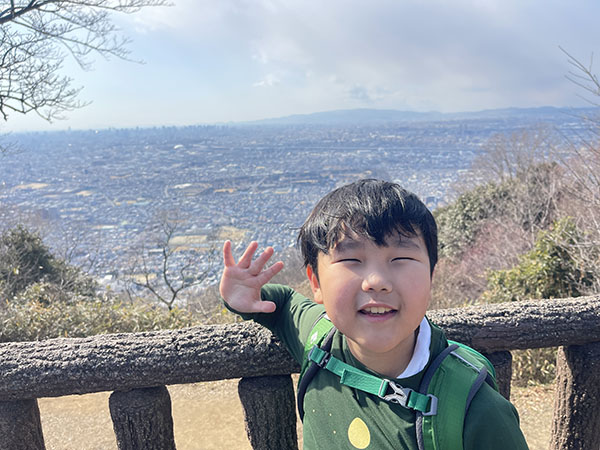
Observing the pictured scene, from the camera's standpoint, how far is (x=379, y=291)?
40.7 inches

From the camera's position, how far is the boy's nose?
3.35 ft

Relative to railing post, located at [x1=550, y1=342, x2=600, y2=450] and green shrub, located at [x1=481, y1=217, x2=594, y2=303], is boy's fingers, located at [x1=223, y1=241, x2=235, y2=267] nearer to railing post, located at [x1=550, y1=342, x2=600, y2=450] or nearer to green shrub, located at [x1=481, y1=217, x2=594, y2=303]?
railing post, located at [x1=550, y1=342, x2=600, y2=450]

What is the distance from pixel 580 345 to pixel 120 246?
18033 mm

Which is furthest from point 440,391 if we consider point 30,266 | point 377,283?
point 30,266

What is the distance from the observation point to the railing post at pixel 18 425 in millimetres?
1295

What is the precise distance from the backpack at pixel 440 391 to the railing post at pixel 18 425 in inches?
36.9

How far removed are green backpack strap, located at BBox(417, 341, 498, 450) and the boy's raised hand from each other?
1.79 ft

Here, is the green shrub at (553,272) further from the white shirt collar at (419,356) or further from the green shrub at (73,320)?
the white shirt collar at (419,356)

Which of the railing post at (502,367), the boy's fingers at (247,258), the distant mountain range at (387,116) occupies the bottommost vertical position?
the railing post at (502,367)

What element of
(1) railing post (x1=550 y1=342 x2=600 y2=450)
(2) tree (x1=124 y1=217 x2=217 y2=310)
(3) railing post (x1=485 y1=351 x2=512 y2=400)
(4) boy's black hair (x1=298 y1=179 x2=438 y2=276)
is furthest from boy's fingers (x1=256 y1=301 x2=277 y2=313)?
(2) tree (x1=124 y1=217 x2=217 y2=310)

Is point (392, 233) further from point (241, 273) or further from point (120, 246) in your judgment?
point (120, 246)

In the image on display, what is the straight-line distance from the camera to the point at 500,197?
38.5 ft

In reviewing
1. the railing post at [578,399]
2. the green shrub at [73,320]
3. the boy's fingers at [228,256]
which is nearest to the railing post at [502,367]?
the railing post at [578,399]

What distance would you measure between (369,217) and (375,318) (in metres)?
0.25
